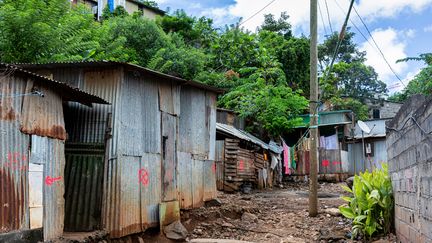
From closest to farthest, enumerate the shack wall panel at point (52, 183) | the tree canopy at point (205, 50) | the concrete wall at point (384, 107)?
1. the shack wall panel at point (52, 183)
2. the tree canopy at point (205, 50)
3. the concrete wall at point (384, 107)

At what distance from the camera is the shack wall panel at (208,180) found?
1330 cm

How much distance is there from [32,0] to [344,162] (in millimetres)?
22013

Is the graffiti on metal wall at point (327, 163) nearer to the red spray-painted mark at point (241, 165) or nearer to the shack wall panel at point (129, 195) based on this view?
the red spray-painted mark at point (241, 165)

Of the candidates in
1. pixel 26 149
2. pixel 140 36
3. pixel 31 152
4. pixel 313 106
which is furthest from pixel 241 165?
pixel 26 149

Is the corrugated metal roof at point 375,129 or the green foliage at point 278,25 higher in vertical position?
the green foliage at point 278,25

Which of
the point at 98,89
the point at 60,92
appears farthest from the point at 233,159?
the point at 60,92

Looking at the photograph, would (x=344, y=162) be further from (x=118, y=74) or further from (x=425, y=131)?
(x=425, y=131)

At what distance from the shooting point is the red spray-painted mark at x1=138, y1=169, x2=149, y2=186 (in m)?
9.88

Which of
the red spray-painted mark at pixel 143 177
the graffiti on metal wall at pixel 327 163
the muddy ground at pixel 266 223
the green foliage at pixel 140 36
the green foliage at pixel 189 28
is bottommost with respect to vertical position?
the muddy ground at pixel 266 223

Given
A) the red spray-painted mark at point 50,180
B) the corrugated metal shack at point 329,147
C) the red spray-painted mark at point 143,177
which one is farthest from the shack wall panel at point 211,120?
the corrugated metal shack at point 329,147

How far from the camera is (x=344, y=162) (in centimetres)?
2850

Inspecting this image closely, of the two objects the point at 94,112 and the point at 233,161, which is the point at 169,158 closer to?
the point at 94,112

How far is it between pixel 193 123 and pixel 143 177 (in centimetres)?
336

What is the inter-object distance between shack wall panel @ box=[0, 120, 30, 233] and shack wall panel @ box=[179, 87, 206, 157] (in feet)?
18.7
